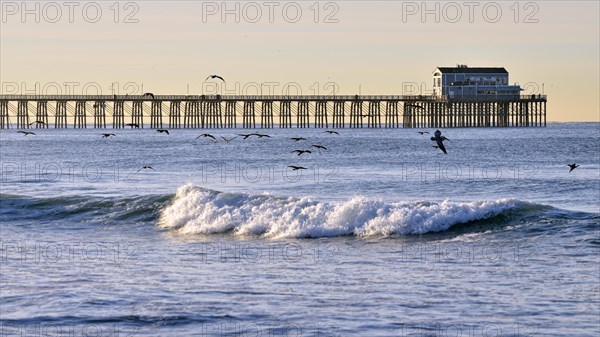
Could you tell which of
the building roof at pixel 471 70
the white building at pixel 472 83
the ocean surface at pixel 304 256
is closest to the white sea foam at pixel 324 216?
the ocean surface at pixel 304 256

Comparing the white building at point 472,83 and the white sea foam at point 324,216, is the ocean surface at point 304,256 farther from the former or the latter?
the white building at point 472,83

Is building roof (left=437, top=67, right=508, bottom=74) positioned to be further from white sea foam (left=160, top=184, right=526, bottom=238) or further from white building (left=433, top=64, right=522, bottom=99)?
white sea foam (left=160, top=184, right=526, bottom=238)

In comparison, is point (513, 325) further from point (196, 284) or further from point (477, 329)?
point (196, 284)

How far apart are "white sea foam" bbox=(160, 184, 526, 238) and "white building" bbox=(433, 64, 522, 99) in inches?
3549

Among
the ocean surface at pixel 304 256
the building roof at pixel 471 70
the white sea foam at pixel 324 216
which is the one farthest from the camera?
the building roof at pixel 471 70

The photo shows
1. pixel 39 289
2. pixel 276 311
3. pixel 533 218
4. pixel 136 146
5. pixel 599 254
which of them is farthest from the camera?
pixel 136 146

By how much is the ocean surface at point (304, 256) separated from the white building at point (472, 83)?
236ft

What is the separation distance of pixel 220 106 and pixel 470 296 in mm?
99814

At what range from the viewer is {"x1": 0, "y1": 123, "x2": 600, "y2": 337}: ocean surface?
17.6 metres

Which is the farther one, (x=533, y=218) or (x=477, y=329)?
(x=533, y=218)

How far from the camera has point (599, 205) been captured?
3306cm

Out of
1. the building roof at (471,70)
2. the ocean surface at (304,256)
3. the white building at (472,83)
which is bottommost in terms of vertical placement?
the ocean surface at (304,256)

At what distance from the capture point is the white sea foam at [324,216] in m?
28.5

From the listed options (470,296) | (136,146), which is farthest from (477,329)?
(136,146)
